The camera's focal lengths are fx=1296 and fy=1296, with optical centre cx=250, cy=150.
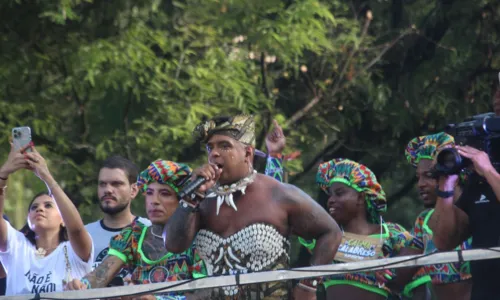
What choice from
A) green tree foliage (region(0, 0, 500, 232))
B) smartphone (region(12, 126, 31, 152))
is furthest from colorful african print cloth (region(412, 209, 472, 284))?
green tree foliage (region(0, 0, 500, 232))

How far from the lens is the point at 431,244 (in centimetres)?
773

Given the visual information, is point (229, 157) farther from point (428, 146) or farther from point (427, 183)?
point (428, 146)

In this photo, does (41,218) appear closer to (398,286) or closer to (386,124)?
(398,286)

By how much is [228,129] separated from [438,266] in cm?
192

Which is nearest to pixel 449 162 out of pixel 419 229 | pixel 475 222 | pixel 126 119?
pixel 475 222

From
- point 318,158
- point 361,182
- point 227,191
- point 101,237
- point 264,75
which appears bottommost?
point 227,191

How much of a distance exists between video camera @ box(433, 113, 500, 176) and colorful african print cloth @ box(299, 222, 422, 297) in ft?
4.30

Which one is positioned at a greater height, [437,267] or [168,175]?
[168,175]

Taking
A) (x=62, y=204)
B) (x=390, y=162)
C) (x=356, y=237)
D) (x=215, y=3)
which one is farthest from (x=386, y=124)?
(x=62, y=204)

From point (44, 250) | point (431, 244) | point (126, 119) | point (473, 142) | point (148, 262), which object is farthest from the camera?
point (126, 119)

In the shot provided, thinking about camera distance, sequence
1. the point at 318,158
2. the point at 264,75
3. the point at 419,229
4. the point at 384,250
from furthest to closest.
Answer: the point at 318,158
the point at 264,75
the point at 419,229
the point at 384,250

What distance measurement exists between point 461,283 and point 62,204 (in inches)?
93.1

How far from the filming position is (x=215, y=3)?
1245cm

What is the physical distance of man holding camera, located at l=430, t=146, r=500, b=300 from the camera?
666cm
